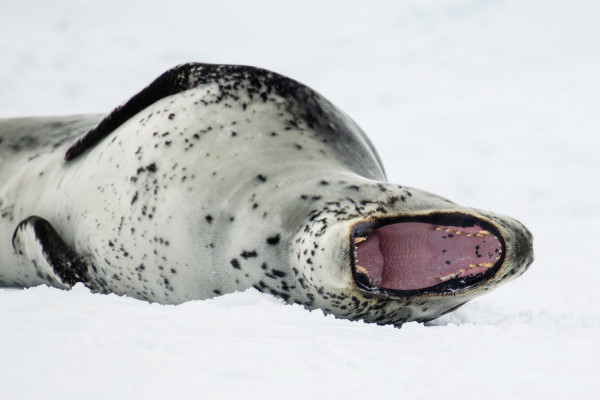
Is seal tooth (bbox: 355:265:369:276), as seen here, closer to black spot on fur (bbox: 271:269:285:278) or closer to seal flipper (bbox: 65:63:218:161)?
black spot on fur (bbox: 271:269:285:278)

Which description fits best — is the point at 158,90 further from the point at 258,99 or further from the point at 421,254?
the point at 421,254

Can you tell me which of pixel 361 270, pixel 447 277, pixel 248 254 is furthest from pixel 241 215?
pixel 447 277

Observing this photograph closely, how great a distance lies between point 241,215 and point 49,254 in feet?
3.43

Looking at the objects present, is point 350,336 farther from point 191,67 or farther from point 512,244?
point 191,67

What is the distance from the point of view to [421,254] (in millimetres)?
2117

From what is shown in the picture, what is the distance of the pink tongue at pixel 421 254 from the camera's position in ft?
6.72

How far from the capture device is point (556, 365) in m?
1.59

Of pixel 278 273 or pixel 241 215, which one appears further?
pixel 241 215

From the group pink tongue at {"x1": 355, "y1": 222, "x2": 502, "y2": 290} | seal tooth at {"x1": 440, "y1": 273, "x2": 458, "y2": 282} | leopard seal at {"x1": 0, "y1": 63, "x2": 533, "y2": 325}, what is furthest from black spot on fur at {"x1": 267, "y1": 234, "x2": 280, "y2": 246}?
seal tooth at {"x1": 440, "y1": 273, "x2": 458, "y2": 282}

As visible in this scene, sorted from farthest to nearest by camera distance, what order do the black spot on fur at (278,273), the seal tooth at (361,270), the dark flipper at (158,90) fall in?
1. the dark flipper at (158,90)
2. the black spot on fur at (278,273)
3. the seal tooth at (361,270)

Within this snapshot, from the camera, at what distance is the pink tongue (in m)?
2.05

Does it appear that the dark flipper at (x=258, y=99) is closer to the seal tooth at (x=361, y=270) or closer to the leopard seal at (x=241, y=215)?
the leopard seal at (x=241, y=215)

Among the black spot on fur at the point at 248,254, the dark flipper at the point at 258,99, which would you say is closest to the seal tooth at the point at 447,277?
the black spot on fur at the point at 248,254

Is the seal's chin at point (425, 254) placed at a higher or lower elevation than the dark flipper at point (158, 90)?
lower
